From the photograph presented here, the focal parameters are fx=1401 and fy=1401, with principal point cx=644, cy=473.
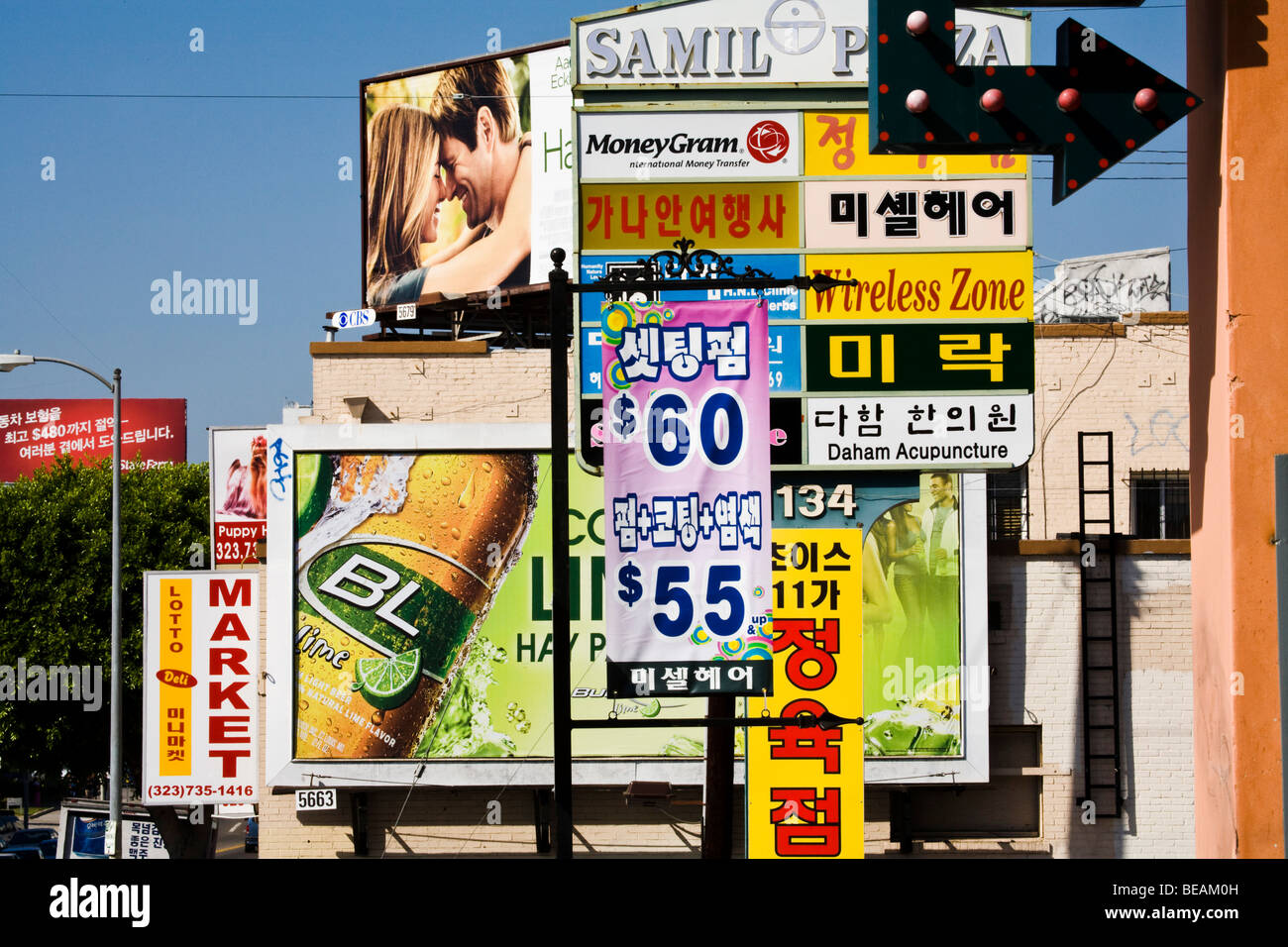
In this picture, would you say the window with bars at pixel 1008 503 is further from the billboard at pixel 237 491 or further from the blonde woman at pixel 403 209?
the billboard at pixel 237 491

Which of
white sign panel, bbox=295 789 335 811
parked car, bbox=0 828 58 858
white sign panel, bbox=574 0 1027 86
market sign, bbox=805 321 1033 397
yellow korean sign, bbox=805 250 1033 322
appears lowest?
parked car, bbox=0 828 58 858

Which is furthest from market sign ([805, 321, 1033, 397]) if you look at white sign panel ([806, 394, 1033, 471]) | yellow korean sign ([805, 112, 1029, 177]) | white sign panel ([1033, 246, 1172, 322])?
white sign panel ([1033, 246, 1172, 322])

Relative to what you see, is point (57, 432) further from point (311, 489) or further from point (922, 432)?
point (922, 432)

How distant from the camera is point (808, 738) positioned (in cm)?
1485

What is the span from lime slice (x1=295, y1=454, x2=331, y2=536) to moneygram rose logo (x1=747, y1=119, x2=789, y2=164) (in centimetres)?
795

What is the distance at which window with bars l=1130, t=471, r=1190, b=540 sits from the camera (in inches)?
863

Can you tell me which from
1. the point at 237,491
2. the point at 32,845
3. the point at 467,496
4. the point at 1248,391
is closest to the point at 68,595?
the point at 237,491

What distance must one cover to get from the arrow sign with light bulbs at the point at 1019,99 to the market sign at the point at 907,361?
6658 millimetres

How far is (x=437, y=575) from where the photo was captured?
19984mm

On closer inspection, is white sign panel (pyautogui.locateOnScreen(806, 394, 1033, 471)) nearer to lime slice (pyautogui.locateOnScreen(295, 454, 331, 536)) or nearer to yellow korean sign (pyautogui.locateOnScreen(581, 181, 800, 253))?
yellow korean sign (pyautogui.locateOnScreen(581, 181, 800, 253))

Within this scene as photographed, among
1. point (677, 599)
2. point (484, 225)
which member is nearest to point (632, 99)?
point (677, 599)

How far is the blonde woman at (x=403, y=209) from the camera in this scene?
1266 inches

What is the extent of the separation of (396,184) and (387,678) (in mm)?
16223

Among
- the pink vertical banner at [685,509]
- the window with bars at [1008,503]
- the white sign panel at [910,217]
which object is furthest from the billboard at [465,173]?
the pink vertical banner at [685,509]
